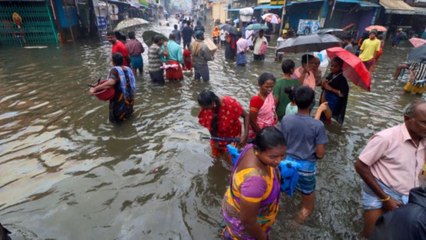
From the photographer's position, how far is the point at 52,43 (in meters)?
15.5

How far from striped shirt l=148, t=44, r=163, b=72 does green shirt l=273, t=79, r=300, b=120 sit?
4.90 metres

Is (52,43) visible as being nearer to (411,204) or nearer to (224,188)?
(224,188)

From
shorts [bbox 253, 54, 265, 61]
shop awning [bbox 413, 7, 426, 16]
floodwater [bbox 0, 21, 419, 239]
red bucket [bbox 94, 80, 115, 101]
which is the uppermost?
shop awning [bbox 413, 7, 426, 16]

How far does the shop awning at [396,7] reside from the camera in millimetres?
18984

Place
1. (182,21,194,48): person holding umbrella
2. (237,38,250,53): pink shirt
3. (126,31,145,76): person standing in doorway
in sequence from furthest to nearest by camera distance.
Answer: (182,21,194,48): person holding umbrella → (237,38,250,53): pink shirt → (126,31,145,76): person standing in doorway

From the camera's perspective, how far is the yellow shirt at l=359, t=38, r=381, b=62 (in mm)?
8375

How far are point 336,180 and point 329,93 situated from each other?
1.63 m

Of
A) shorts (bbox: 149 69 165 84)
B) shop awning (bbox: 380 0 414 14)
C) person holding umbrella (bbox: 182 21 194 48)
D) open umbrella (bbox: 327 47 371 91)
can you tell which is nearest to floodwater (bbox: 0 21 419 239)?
shorts (bbox: 149 69 165 84)

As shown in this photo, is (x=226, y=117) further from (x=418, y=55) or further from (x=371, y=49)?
(x=371, y=49)

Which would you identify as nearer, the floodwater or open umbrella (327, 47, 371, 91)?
the floodwater

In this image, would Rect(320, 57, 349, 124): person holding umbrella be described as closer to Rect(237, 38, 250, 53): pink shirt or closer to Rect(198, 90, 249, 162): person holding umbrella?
Rect(198, 90, 249, 162): person holding umbrella

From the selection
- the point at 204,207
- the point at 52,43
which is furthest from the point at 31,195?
the point at 52,43

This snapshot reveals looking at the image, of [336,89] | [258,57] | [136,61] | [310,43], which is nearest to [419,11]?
[258,57]

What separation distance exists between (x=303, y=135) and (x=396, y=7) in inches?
896
